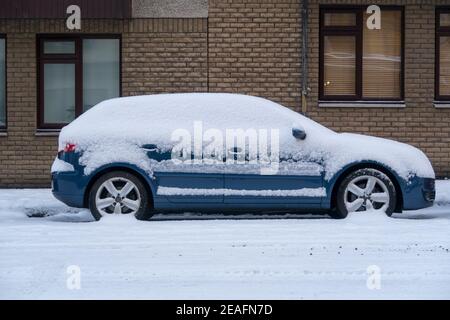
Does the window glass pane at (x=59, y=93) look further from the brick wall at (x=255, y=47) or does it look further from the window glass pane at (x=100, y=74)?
the brick wall at (x=255, y=47)

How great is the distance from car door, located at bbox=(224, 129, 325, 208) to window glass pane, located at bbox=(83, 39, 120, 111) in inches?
235

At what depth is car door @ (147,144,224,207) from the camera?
1091cm

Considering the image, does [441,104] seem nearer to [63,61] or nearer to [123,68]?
[123,68]

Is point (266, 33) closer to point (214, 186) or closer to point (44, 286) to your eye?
point (214, 186)

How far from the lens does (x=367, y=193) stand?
10914mm

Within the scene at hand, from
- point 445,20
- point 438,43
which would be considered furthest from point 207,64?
point 445,20

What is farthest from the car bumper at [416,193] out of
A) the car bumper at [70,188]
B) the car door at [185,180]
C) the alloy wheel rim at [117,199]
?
the car bumper at [70,188]

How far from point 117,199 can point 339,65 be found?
681 centimetres

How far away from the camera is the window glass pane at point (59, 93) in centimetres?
1633

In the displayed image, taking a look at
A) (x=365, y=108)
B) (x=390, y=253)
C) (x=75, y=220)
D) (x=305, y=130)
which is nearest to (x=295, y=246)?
(x=390, y=253)

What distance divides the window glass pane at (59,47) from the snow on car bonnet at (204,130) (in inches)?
203

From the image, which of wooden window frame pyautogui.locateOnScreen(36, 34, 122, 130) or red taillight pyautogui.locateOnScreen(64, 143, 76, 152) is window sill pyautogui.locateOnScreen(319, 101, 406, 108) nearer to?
wooden window frame pyautogui.locateOnScreen(36, 34, 122, 130)

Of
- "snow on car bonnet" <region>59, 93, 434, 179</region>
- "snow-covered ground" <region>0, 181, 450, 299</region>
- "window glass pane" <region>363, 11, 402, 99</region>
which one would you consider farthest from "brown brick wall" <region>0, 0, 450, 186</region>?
"snow on car bonnet" <region>59, 93, 434, 179</region>

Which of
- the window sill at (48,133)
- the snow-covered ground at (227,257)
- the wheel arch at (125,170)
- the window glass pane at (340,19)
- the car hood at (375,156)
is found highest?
the window glass pane at (340,19)
